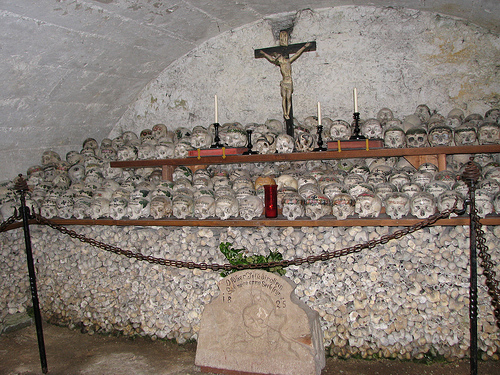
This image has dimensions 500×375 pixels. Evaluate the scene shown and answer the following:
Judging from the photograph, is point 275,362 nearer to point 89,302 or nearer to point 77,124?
point 89,302

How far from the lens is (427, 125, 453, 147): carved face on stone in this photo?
3119mm

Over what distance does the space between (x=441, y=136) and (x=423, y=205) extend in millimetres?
676

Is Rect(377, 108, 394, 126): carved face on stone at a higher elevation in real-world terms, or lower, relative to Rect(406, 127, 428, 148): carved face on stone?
higher

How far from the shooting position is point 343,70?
4.10 m

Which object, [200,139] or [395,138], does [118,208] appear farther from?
[395,138]

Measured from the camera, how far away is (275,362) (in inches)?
111

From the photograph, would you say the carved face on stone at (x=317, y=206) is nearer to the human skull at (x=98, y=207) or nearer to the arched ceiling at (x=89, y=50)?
the human skull at (x=98, y=207)

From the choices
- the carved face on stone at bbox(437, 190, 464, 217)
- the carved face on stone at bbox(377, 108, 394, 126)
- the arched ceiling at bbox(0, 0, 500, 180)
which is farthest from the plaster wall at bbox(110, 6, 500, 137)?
the carved face on stone at bbox(437, 190, 464, 217)

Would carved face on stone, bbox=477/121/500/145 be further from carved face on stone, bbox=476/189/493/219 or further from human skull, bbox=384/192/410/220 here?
human skull, bbox=384/192/410/220

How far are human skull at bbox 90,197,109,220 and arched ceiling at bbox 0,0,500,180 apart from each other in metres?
1.15

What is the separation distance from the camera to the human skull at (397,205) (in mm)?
2857

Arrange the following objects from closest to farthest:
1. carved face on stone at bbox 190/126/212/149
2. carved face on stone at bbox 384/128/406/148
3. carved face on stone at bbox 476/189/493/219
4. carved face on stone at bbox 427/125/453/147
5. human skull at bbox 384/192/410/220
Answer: carved face on stone at bbox 476/189/493/219, human skull at bbox 384/192/410/220, carved face on stone at bbox 427/125/453/147, carved face on stone at bbox 384/128/406/148, carved face on stone at bbox 190/126/212/149

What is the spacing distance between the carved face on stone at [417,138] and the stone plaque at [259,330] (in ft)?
4.95

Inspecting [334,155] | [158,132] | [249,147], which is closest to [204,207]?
[249,147]
